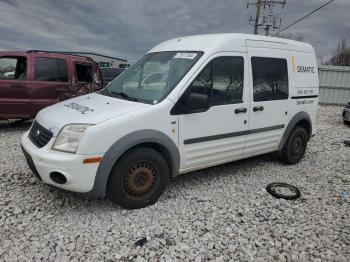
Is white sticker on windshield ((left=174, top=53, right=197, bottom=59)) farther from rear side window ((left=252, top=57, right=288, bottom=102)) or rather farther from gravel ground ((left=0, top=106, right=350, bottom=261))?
gravel ground ((left=0, top=106, right=350, bottom=261))

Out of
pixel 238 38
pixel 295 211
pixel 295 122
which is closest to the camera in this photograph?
Result: pixel 295 211

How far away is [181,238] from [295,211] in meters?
1.58

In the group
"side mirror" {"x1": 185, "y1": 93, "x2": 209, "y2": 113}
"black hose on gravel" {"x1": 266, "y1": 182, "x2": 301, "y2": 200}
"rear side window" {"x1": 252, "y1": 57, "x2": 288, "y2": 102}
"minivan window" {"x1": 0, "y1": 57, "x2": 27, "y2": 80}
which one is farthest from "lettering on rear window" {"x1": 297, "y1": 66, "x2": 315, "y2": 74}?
"minivan window" {"x1": 0, "y1": 57, "x2": 27, "y2": 80}

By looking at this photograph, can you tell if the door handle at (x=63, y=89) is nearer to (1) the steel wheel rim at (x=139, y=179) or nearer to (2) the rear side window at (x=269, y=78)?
(1) the steel wheel rim at (x=139, y=179)

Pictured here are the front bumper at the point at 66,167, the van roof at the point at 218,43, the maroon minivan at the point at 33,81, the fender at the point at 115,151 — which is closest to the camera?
the front bumper at the point at 66,167

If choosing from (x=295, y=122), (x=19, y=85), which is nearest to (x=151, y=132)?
(x=295, y=122)

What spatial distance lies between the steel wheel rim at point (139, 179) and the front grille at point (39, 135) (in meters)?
0.95

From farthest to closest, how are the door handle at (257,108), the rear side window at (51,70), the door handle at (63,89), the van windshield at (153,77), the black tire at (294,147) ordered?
the door handle at (63,89)
the rear side window at (51,70)
the black tire at (294,147)
the door handle at (257,108)
the van windshield at (153,77)

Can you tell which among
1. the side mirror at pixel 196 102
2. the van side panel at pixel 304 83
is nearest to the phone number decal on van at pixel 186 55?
the side mirror at pixel 196 102

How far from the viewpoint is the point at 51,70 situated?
732cm

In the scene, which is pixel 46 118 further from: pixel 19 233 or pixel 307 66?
pixel 307 66

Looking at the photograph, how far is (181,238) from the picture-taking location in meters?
3.09

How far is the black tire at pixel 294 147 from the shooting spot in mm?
5275

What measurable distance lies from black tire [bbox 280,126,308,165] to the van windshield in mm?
2525
